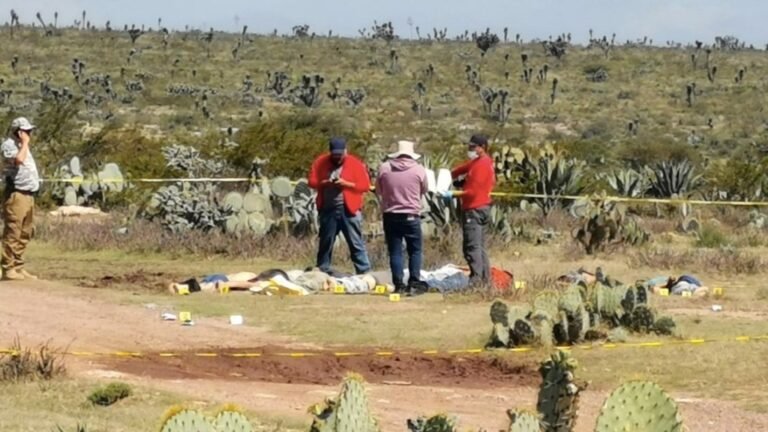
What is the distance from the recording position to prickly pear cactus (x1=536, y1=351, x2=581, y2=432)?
5.68 metres

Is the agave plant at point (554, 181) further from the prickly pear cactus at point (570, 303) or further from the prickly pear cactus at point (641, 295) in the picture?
the prickly pear cactus at point (570, 303)

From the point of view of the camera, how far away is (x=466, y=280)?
1575cm

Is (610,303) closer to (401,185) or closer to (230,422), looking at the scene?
(401,185)

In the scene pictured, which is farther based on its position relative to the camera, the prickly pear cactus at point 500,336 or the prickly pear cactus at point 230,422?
the prickly pear cactus at point 500,336

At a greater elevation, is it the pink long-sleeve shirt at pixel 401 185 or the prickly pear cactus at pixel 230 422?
the prickly pear cactus at pixel 230 422

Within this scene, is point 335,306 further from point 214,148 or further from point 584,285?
point 214,148

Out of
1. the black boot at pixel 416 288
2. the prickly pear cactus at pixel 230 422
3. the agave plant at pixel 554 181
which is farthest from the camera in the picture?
the agave plant at pixel 554 181

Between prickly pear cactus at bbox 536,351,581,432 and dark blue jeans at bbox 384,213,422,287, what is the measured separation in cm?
965

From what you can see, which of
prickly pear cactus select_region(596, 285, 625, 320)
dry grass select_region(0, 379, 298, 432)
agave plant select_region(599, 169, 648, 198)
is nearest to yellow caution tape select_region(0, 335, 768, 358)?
prickly pear cactus select_region(596, 285, 625, 320)

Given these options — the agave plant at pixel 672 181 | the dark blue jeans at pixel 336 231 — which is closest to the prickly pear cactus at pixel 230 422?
the dark blue jeans at pixel 336 231

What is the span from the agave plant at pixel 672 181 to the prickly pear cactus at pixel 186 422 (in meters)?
20.4

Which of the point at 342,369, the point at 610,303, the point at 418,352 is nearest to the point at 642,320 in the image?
the point at 610,303

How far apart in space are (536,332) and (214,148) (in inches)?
645

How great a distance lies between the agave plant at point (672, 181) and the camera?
2539 centimetres
